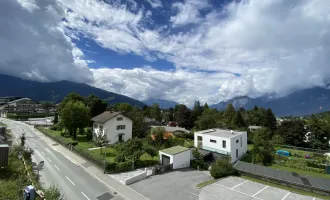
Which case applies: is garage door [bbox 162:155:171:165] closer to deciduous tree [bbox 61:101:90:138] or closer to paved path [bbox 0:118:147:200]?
paved path [bbox 0:118:147:200]

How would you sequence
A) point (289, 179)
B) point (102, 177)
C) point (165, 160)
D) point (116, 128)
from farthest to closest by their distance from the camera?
point (116, 128) → point (165, 160) → point (289, 179) → point (102, 177)

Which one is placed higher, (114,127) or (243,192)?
(114,127)

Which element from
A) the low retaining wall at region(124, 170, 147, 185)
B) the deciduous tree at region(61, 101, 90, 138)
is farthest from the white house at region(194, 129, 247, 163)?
the deciduous tree at region(61, 101, 90, 138)

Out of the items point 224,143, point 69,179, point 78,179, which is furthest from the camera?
point 224,143

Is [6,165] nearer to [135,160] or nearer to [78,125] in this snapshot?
[135,160]

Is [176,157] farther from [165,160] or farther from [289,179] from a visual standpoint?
[289,179]

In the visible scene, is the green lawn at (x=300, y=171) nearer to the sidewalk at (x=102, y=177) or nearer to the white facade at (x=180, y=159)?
the white facade at (x=180, y=159)

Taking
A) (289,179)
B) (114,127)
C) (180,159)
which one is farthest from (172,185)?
(114,127)
